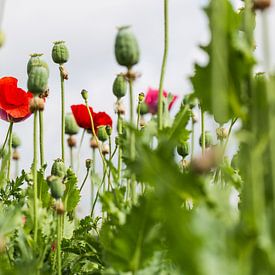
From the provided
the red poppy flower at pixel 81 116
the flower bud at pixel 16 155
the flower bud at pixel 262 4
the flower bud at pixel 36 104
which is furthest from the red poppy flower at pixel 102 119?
the flower bud at pixel 262 4

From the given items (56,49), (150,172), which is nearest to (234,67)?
(150,172)

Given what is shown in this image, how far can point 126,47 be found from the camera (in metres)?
0.92

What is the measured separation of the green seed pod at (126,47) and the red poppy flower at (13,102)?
0.89 meters

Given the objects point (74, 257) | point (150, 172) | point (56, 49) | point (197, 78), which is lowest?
point (74, 257)

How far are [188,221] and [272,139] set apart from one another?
0.13 meters

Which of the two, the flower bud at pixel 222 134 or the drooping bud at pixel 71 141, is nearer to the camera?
the flower bud at pixel 222 134

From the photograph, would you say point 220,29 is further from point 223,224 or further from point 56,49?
point 56,49

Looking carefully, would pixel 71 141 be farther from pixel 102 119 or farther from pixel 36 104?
pixel 36 104

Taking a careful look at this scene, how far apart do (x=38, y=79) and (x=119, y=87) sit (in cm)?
31

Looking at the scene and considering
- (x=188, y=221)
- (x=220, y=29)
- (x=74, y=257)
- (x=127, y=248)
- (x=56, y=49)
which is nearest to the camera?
(x=188, y=221)

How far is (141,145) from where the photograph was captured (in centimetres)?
74

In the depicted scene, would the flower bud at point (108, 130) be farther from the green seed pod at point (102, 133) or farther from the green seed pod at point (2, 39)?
the green seed pod at point (2, 39)

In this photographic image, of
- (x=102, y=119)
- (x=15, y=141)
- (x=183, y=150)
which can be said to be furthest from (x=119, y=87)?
(x=15, y=141)

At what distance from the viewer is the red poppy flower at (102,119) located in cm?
214
